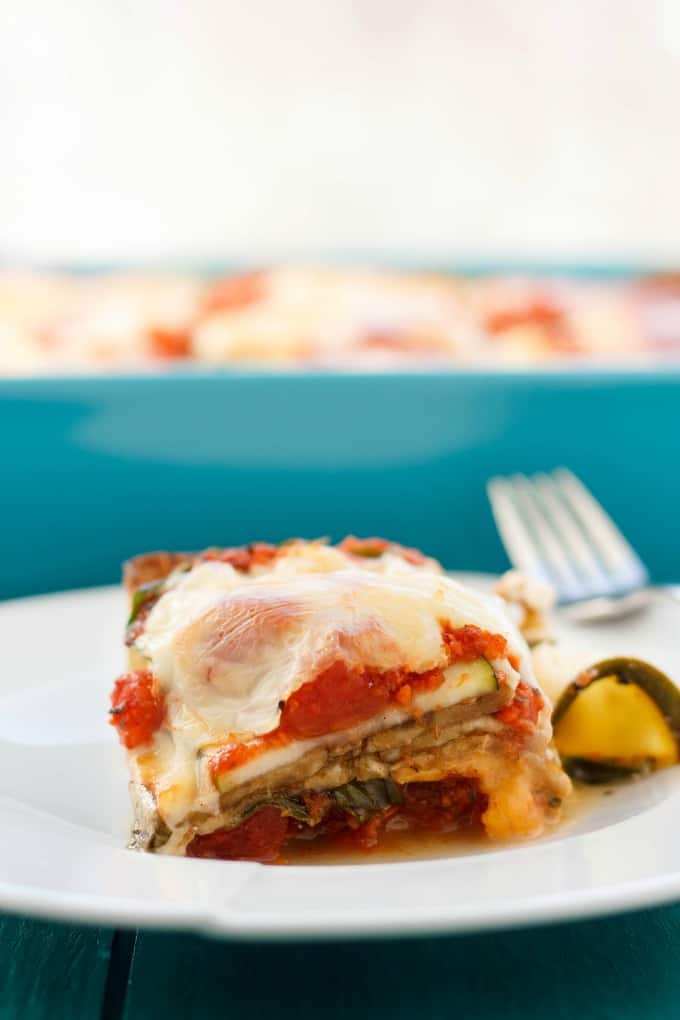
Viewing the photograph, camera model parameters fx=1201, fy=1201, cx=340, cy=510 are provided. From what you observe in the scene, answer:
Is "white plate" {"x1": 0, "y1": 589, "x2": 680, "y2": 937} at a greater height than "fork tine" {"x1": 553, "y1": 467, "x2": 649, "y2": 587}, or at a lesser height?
lesser

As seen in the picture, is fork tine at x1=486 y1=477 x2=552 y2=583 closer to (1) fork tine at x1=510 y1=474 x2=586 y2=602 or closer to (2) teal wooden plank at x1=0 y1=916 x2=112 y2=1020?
(1) fork tine at x1=510 y1=474 x2=586 y2=602

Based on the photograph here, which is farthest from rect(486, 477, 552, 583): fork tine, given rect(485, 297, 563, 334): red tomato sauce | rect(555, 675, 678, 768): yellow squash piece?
rect(485, 297, 563, 334): red tomato sauce

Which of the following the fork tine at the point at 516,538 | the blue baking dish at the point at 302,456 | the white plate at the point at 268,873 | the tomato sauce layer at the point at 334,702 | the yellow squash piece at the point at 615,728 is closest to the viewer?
the white plate at the point at 268,873

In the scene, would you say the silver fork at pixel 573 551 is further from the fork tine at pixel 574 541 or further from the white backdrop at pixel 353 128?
the white backdrop at pixel 353 128

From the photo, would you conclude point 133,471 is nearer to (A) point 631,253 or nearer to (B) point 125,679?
(B) point 125,679


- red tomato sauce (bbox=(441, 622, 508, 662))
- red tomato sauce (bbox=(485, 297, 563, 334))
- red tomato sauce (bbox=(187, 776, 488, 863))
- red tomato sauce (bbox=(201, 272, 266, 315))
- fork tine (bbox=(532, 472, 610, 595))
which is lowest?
red tomato sauce (bbox=(187, 776, 488, 863))

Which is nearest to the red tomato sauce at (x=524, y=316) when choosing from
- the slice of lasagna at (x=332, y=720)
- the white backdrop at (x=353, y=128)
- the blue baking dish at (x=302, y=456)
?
the white backdrop at (x=353, y=128)

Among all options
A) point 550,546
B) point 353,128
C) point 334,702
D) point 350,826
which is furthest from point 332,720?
point 353,128

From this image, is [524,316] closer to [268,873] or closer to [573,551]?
[573,551]
